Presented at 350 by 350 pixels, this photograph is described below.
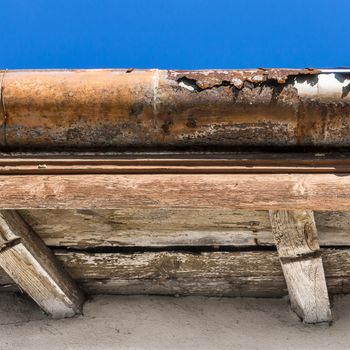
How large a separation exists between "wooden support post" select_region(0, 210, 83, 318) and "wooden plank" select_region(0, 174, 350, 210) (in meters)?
0.32

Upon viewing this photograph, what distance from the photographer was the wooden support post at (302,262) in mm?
1990

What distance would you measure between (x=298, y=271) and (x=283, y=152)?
1.85 feet

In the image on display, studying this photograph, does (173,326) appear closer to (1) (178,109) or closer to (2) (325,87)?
(1) (178,109)

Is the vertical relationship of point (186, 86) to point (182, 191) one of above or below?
above

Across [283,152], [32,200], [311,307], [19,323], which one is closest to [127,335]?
[19,323]

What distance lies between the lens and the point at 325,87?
1711 mm

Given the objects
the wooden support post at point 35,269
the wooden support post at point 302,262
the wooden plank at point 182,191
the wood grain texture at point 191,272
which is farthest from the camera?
the wood grain texture at point 191,272

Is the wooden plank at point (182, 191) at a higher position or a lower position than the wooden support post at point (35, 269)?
higher

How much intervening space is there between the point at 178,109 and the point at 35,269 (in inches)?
35.1

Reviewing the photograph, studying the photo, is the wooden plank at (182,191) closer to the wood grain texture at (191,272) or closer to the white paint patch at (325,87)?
the white paint patch at (325,87)

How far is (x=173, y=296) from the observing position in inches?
101

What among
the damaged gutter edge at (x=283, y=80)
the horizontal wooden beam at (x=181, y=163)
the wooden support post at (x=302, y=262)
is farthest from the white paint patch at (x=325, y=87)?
the wooden support post at (x=302, y=262)

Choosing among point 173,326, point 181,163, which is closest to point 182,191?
point 181,163

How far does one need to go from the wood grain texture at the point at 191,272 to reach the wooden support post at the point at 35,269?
0.08m
